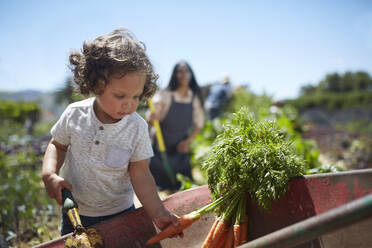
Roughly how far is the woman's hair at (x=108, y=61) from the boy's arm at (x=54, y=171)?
36 cm

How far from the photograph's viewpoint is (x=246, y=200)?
5.26ft

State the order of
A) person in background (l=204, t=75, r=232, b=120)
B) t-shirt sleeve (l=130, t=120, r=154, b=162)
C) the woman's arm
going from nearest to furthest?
1. t-shirt sleeve (l=130, t=120, r=154, b=162)
2. the woman's arm
3. person in background (l=204, t=75, r=232, b=120)

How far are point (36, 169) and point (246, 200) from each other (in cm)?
317

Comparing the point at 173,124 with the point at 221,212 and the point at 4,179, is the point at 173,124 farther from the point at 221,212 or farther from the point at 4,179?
the point at 221,212

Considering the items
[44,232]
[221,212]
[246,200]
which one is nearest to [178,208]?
[221,212]

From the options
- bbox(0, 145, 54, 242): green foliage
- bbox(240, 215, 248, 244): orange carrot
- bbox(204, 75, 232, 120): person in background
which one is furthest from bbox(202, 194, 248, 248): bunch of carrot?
bbox(204, 75, 232, 120): person in background

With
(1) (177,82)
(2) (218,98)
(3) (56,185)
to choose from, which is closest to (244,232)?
(3) (56,185)

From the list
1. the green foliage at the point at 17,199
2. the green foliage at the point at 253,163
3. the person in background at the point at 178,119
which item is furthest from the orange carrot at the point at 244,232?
the person in background at the point at 178,119

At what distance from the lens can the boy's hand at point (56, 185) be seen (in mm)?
1479

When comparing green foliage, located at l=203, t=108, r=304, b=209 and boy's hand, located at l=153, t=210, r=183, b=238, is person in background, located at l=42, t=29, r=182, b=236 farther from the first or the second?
green foliage, located at l=203, t=108, r=304, b=209

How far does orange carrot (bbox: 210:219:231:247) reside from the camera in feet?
4.95

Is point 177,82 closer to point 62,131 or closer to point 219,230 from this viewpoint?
point 62,131

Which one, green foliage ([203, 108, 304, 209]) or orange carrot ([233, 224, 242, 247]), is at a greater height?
green foliage ([203, 108, 304, 209])

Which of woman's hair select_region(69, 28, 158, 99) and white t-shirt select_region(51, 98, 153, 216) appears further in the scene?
white t-shirt select_region(51, 98, 153, 216)
